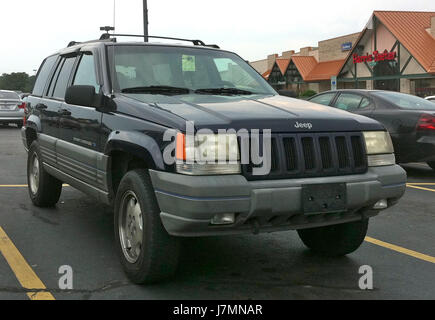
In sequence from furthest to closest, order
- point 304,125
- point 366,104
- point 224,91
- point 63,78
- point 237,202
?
point 366,104
point 63,78
point 224,91
point 304,125
point 237,202

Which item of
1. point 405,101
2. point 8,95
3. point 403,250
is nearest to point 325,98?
point 405,101

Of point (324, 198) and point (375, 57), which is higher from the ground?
point (375, 57)

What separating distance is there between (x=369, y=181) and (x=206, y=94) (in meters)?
1.60

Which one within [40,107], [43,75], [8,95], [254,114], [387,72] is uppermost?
[387,72]

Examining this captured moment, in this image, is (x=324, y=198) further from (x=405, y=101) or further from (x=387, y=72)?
(x=387, y=72)

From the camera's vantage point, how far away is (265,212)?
11.4ft

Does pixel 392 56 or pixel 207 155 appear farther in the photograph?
pixel 392 56

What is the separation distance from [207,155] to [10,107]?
20.5 m

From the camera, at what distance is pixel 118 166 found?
446 centimetres

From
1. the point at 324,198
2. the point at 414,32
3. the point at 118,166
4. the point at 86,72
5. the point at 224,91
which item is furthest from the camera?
the point at 414,32

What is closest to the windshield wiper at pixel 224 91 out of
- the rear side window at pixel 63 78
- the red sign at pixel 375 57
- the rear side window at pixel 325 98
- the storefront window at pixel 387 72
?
the rear side window at pixel 63 78

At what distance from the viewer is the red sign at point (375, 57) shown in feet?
121
